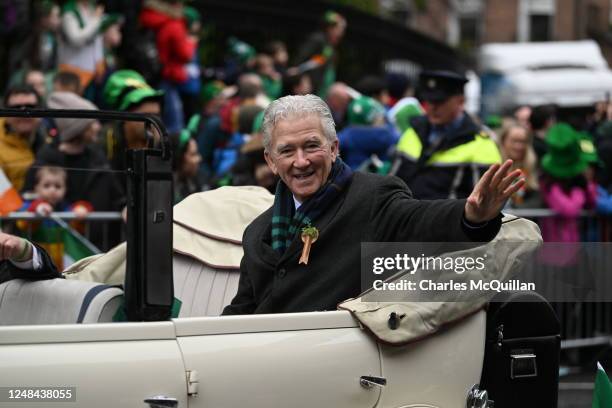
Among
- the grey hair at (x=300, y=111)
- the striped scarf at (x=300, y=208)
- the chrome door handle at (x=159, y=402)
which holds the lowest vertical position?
the chrome door handle at (x=159, y=402)

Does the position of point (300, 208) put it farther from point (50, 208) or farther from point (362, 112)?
point (362, 112)

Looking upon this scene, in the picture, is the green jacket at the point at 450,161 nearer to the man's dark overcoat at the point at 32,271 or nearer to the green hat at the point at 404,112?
the green hat at the point at 404,112

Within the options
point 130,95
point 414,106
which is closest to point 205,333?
point 130,95

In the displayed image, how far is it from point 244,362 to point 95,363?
534mm

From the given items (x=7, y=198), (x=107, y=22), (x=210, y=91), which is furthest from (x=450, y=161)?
(x=210, y=91)

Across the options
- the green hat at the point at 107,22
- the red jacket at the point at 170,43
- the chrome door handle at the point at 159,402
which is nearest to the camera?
the chrome door handle at the point at 159,402

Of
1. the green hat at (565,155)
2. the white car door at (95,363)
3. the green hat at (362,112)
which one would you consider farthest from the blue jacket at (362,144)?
the white car door at (95,363)

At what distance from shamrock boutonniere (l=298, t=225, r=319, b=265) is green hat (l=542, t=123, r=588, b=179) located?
19.8 feet

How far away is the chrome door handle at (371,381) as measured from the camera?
15.7 ft

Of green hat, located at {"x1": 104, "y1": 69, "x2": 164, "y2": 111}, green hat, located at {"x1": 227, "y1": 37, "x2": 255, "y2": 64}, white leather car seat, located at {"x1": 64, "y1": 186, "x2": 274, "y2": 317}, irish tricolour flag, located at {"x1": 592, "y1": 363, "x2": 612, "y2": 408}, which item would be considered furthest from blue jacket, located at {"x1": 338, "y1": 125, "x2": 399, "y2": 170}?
irish tricolour flag, located at {"x1": 592, "y1": 363, "x2": 612, "y2": 408}

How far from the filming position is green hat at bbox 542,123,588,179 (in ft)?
36.2

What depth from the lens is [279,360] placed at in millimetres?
4625
